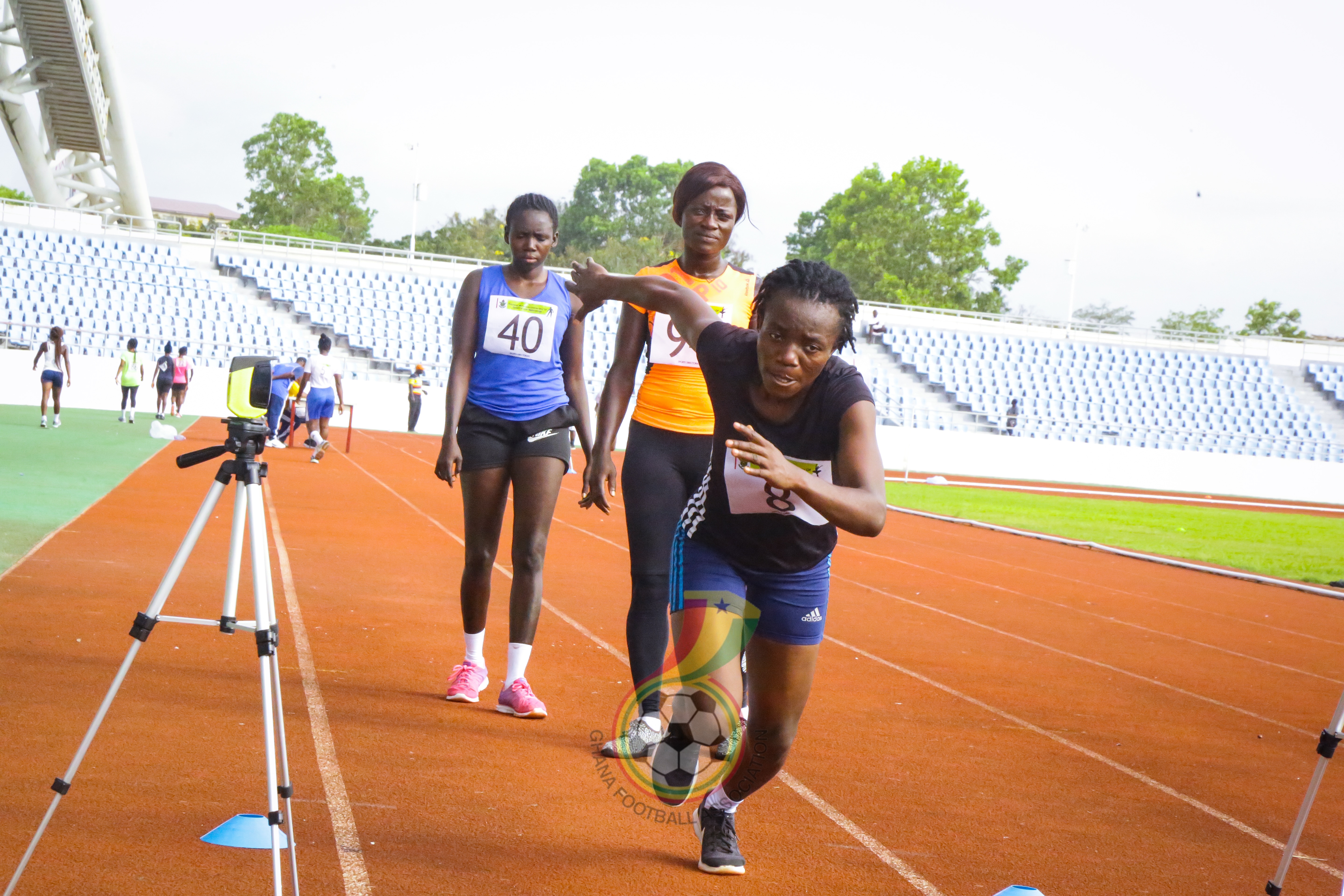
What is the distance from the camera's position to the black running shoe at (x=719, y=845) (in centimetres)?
336

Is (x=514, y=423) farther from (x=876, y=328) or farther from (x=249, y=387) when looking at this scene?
(x=876, y=328)

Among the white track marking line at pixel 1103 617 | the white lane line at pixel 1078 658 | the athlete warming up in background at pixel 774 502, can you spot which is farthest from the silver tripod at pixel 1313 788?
the white track marking line at pixel 1103 617

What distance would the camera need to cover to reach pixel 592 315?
36.4 metres

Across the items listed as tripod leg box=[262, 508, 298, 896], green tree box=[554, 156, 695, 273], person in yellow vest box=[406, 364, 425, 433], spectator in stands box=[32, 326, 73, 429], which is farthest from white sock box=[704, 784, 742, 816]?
green tree box=[554, 156, 695, 273]

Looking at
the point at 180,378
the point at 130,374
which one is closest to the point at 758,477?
the point at 130,374

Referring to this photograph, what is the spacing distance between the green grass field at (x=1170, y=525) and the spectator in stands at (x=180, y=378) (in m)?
14.9

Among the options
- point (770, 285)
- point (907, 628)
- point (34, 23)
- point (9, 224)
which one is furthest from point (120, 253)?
Result: point (770, 285)

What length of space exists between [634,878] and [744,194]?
2.42 metres

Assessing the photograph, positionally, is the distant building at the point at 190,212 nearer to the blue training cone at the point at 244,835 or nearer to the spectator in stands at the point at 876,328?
the spectator in stands at the point at 876,328

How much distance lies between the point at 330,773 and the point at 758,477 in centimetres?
191

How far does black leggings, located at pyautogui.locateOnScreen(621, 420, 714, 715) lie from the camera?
4.30 meters

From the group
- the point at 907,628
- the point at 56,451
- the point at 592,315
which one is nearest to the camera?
the point at 907,628

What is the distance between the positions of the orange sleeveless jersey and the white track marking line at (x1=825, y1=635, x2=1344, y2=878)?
231cm

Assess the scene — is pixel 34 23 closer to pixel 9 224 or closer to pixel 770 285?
pixel 9 224
